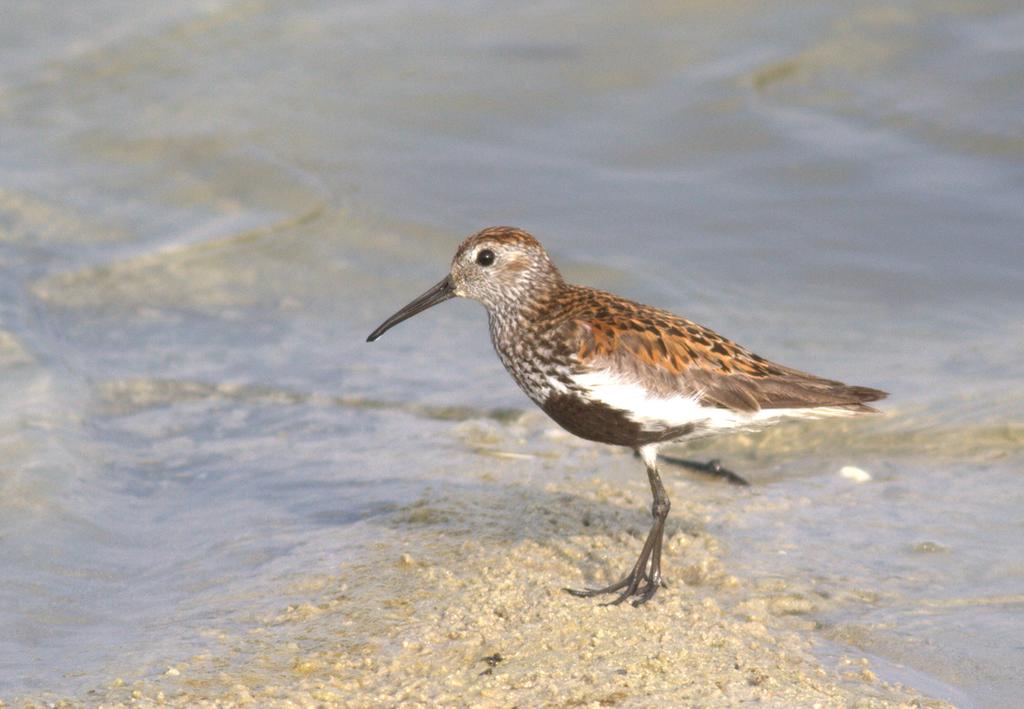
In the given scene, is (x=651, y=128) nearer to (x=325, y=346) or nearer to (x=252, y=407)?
(x=325, y=346)

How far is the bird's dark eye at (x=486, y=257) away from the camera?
7219 millimetres

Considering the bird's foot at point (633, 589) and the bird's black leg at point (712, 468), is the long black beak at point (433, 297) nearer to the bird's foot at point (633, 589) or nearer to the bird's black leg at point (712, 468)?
the bird's foot at point (633, 589)

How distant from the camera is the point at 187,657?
229 inches

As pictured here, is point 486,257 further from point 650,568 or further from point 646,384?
point 650,568

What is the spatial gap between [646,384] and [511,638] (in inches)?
51.0

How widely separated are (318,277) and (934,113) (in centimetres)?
616

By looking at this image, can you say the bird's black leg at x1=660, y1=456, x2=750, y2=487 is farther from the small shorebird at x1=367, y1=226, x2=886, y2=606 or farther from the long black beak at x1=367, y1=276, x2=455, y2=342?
the long black beak at x1=367, y1=276, x2=455, y2=342

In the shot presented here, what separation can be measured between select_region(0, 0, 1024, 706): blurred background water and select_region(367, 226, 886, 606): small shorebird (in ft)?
2.68

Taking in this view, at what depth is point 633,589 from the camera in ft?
21.1

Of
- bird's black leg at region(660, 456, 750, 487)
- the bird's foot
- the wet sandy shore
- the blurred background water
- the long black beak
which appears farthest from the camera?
bird's black leg at region(660, 456, 750, 487)

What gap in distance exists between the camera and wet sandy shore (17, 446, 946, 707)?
17.9 ft

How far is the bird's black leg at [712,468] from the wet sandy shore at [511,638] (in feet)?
3.60

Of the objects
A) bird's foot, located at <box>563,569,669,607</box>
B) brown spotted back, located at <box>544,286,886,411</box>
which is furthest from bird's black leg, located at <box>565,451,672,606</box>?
brown spotted back, located at <box>544,286,886,411</box>

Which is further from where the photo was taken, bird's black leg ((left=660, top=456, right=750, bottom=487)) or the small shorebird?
bird's black leg ((left=660, top=456, right=750, bottom=487))
